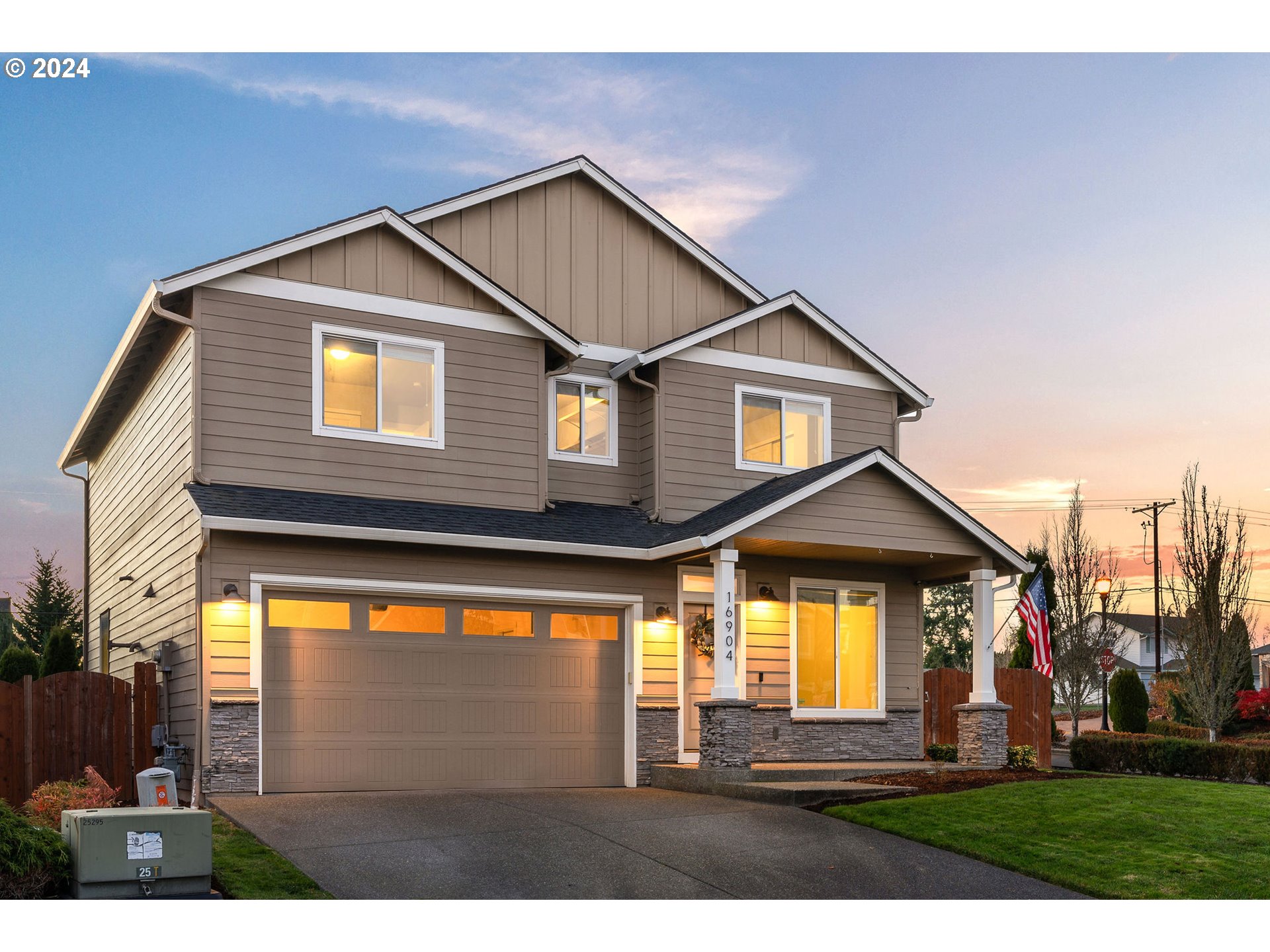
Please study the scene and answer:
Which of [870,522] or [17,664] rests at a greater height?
[870,522]

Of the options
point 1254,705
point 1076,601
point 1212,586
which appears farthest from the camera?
point 1254,705

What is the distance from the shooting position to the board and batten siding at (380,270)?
14109mm

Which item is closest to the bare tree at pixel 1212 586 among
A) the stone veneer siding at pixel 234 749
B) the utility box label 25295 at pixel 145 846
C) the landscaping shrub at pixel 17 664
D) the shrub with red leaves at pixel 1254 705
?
the shrub with red leaves at pixel 1254 705

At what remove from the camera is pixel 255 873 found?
8.48m

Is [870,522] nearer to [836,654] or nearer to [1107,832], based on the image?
[836,654]

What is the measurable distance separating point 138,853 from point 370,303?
806cm

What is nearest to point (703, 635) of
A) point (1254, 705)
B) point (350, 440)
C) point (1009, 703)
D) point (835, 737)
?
point (835, 737)

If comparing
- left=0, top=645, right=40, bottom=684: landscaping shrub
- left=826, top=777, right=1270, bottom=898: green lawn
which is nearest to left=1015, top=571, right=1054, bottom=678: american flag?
left=826, top=777, right=1270, bottom=898: green lawn

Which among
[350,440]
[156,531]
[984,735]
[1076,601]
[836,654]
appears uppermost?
[350,440]

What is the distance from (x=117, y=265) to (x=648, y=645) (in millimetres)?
11648

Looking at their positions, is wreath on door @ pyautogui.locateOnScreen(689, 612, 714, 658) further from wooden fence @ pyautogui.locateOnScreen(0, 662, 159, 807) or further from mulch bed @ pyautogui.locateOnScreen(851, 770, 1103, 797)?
wooden fence @ pyautogui.locateOnScreen(0, 662, 159, 807)

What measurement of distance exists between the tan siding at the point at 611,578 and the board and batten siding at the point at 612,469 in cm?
147
